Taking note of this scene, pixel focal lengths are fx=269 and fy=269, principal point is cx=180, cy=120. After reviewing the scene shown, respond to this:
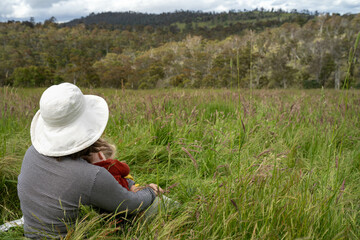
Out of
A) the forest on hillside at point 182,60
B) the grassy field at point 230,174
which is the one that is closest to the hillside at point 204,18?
the forest on hillside at point 182,60

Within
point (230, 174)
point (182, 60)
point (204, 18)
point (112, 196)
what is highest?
point (204, 18)

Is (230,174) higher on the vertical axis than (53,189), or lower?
lower

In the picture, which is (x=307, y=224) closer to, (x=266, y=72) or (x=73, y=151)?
(x=73, y=151)

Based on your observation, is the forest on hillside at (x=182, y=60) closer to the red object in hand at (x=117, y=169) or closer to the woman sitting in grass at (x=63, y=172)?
the red object in hand at (x=117, y=169)

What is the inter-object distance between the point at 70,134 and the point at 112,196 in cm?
45

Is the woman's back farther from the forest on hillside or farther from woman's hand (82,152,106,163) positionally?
the forest on hillside

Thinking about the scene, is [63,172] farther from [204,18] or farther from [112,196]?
[204,18]

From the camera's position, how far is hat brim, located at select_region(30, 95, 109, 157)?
158 centimetres

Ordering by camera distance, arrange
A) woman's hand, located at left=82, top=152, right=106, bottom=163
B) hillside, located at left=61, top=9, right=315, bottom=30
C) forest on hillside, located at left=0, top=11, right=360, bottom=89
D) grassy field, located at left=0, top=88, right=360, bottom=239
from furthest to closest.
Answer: hillside, located at left=61, top=9, right=315, bottom=30 < forest on hillside, located at left=0, top=11, right=360, bottom=89 < woman's hand, located at left=82, top=152, right=106, bottom=163 < grassy field, located at left=0, top=88, right=360, bottom=239

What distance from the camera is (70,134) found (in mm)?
1597

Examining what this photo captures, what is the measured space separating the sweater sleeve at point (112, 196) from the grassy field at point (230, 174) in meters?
0.09

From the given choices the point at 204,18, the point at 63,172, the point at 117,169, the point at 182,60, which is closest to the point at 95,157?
the point at 117,169

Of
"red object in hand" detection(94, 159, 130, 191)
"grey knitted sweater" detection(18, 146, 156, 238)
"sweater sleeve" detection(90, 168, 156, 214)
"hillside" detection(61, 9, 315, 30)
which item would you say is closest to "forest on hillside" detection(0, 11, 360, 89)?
"red object in hand" detection(94, 159, 130, 191)

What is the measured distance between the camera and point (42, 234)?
1649 mm
